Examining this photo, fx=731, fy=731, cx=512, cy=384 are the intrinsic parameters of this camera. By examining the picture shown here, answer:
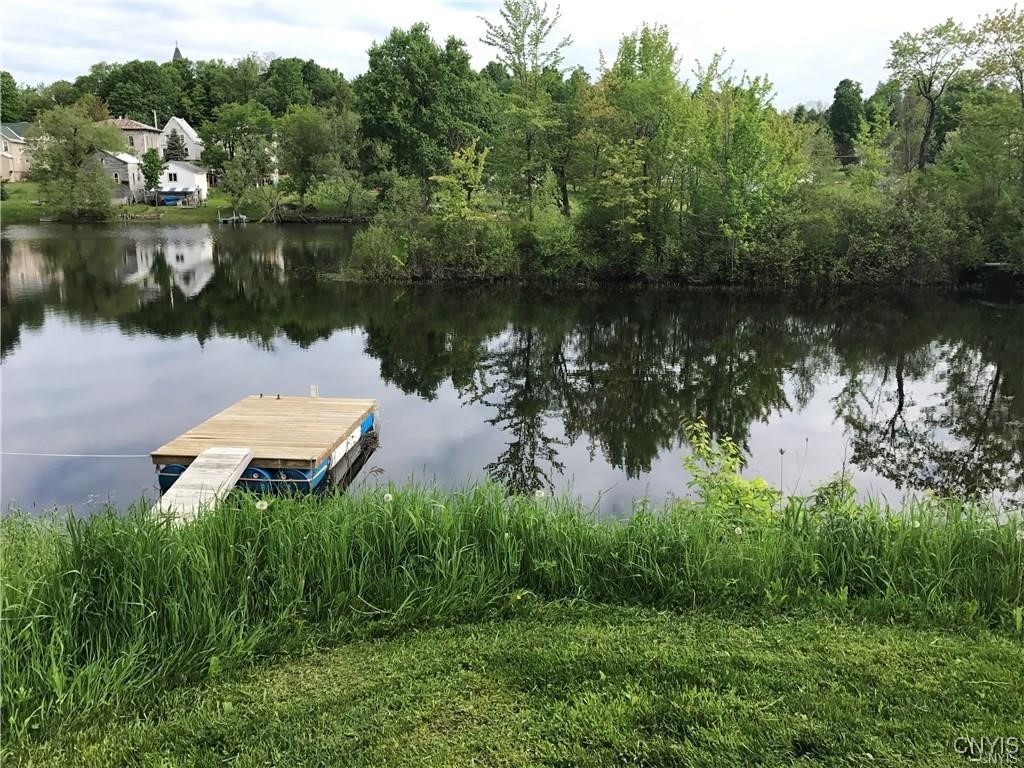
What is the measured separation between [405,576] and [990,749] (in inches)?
119

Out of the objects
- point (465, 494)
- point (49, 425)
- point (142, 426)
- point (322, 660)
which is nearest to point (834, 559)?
point (465, 494)

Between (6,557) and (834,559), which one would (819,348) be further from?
(6,557)

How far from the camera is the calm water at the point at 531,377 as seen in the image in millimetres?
11023

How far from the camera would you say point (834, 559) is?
476 centimetres

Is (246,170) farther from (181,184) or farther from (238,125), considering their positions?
(238,125)

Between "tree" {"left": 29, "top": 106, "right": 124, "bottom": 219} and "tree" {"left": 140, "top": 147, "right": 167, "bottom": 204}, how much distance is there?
5402 mm

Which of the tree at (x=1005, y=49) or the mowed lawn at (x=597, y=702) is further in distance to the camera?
the tree at (x=1005, y=49)

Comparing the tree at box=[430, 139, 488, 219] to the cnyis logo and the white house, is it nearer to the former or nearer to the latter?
the white house

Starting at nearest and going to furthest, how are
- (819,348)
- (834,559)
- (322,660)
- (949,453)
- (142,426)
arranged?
(322,660)
(834,559)
(949,453)
(142,426)
(819,348)

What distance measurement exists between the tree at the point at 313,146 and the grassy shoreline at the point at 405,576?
51.6m

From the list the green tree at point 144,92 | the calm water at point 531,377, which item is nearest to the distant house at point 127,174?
the green tree at point 144,92

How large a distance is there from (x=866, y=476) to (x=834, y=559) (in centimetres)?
671

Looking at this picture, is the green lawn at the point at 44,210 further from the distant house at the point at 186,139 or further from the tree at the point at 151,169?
the distant house at the point at 186,139

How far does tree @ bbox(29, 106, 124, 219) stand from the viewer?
163 feet
